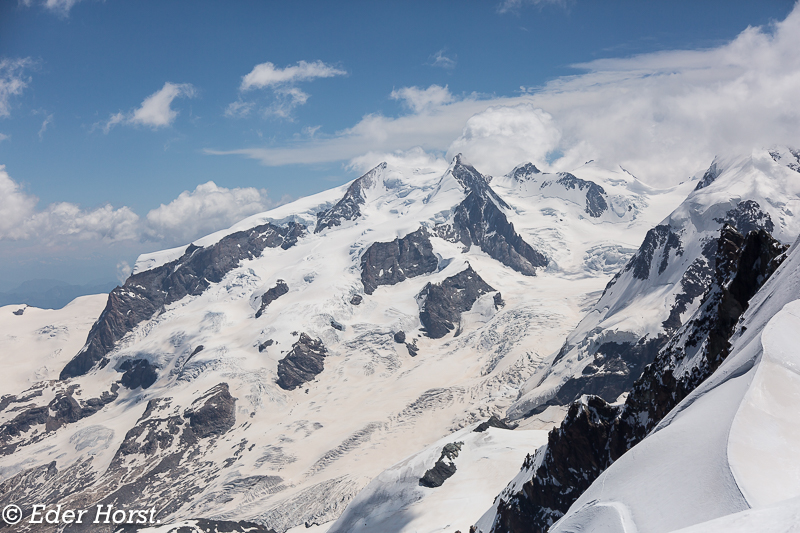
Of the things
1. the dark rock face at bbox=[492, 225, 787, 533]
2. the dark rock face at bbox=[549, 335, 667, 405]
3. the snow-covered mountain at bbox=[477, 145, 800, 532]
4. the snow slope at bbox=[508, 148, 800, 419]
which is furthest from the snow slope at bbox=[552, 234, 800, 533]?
the snow slope at bbox=[508, 148, 800, 419]

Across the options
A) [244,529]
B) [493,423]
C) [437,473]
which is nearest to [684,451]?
[437,473]

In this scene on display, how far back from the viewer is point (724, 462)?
18000 mm

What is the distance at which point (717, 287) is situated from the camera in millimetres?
51625

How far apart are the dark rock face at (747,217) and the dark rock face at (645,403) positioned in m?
164

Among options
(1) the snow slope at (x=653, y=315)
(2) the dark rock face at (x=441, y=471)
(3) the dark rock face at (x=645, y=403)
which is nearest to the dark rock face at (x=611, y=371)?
(1) the snow slope at (x=653, y=315)

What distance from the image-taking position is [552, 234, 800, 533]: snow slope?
53.0 ft

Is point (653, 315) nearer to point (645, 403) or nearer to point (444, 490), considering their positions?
point (444, 490)

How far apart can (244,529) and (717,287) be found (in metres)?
141

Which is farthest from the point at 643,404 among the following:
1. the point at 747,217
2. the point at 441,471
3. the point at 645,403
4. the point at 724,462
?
the point at 747,217

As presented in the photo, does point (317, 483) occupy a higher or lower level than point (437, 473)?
lower

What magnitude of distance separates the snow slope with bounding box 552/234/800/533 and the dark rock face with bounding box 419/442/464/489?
3354 inches

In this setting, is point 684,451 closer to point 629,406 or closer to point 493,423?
point 629,406

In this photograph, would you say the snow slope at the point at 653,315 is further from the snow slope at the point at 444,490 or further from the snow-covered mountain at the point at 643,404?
the snow-covered mountain at the point at 643,404

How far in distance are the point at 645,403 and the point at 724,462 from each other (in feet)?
120
